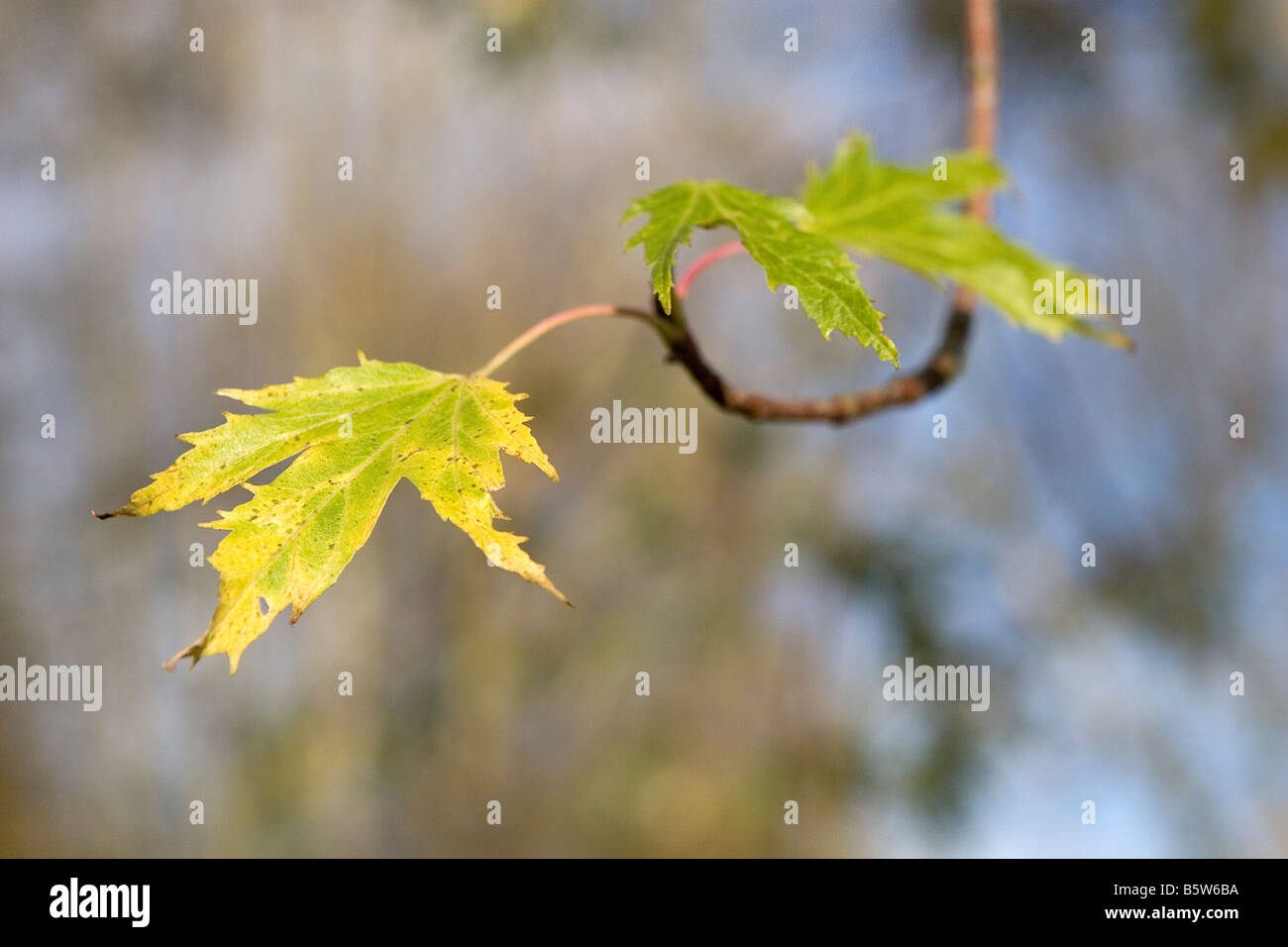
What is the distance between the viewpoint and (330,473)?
0.76 m

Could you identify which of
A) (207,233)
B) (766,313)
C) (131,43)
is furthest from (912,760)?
(131,43)

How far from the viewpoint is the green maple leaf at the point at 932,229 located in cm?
81

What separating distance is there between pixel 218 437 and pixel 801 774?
420cm

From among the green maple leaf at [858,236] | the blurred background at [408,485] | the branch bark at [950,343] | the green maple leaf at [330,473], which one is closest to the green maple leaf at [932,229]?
the green maple leaf at [858,236]

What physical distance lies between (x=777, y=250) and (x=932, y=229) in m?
0.20

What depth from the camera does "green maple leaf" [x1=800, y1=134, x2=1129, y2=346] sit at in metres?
0.81

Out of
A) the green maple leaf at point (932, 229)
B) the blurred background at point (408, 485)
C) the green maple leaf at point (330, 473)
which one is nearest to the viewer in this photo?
the green maple leaf at point (330, 473)

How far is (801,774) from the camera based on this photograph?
14.9ft

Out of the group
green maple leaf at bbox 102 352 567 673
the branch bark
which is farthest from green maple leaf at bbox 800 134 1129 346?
green maple leaf at bbox 102 352 567 673

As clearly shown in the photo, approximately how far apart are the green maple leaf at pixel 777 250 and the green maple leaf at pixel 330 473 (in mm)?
175

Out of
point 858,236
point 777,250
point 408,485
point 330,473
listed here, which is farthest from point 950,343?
point 408,485

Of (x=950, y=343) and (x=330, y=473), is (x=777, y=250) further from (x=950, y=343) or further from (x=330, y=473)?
(x=950, y=343)

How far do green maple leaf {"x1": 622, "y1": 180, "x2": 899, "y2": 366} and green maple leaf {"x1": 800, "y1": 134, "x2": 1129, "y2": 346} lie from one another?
56 mm

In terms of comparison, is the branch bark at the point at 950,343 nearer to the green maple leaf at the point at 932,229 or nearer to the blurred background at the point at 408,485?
the green maple leaf at the point at 932,229
